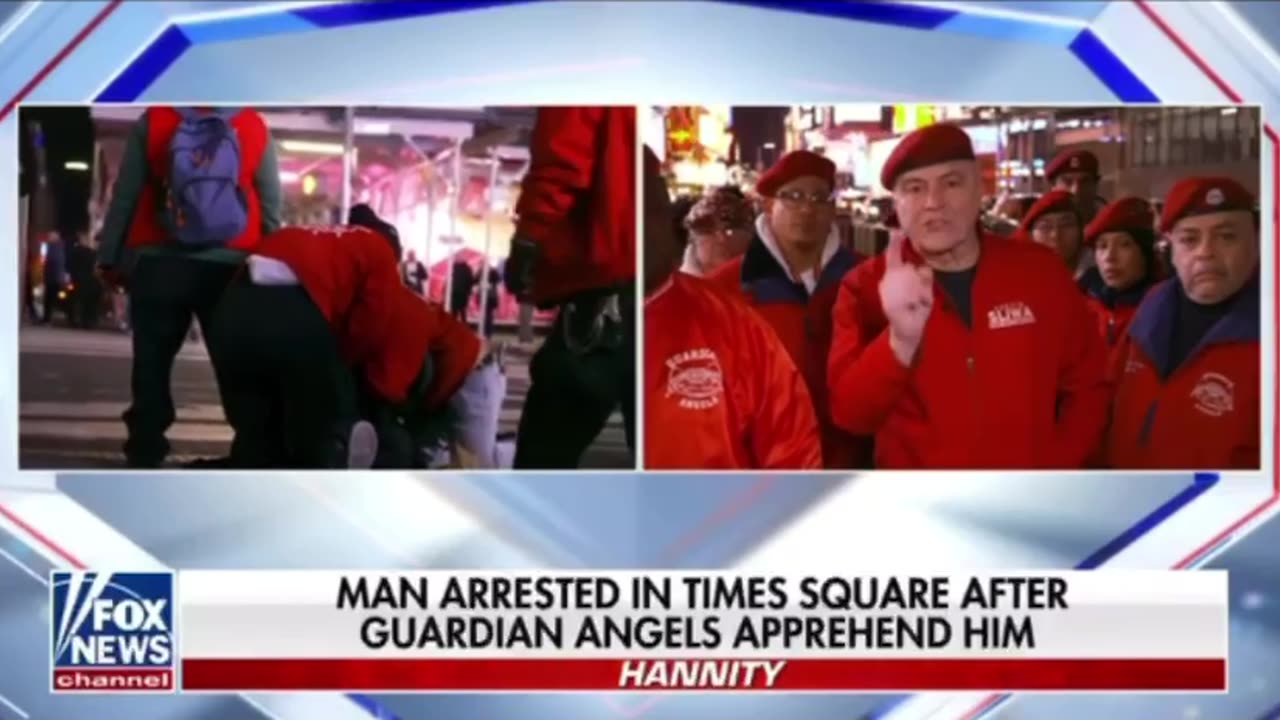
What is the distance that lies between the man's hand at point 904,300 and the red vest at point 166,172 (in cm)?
138

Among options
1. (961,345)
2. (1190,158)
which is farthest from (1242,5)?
(961,345)

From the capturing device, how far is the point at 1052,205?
304 centimetres

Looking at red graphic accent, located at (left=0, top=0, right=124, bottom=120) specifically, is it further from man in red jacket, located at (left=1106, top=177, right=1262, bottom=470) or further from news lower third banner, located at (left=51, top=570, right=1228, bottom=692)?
man in red jacket, located at (left=1106, top=177, right=1262, bottom=470)

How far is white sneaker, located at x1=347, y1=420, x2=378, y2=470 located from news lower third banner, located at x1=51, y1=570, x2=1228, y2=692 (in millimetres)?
248

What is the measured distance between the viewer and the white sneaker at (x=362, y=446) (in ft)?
10.1

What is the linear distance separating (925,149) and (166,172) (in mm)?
1659

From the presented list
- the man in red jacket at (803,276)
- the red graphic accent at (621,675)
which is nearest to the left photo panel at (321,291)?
the man in red jacket at (803,276)

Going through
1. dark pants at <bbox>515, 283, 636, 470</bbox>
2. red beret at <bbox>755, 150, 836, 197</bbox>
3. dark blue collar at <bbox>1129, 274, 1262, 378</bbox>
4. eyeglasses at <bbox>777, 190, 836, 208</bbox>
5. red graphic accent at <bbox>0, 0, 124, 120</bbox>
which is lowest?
dark pants at <bbox>515, 283, 636, 470</bbox>

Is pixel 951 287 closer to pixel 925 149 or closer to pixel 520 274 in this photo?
pixel 925 149

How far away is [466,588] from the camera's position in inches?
121

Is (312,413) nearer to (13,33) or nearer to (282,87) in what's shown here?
(282,87)

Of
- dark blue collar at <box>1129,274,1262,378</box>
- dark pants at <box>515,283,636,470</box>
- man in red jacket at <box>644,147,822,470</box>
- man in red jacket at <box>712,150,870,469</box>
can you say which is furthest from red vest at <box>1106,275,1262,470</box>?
dark pants at <box>515,283,636,470</box>

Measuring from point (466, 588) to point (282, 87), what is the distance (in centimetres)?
116

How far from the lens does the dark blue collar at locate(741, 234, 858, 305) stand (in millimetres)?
3051
